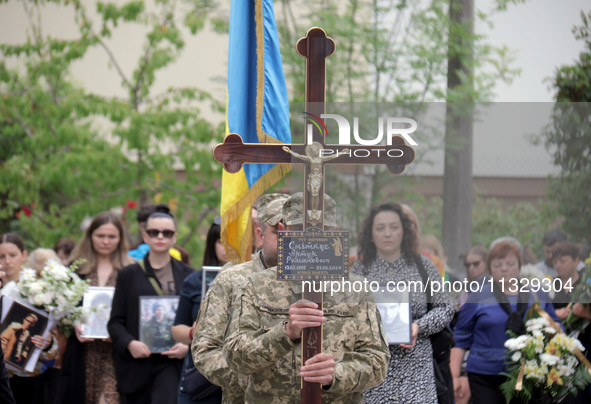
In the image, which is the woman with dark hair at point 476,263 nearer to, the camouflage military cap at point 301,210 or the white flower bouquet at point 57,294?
the camouflage military cap at point 301,210

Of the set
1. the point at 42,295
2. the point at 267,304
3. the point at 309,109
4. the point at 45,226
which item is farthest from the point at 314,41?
the point at 45,226

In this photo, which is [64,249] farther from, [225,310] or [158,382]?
[225,310]

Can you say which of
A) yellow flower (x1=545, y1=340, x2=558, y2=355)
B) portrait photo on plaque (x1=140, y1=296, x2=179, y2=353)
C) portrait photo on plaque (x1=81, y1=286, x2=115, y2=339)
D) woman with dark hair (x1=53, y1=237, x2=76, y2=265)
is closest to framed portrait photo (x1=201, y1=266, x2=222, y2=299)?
portrait photo on plaque (x1=140, y1=296, x2=179, y2=353)

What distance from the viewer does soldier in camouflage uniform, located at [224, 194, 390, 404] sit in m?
3.84

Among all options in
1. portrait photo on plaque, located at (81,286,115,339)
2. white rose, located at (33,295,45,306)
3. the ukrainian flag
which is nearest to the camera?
the ukrainian flag

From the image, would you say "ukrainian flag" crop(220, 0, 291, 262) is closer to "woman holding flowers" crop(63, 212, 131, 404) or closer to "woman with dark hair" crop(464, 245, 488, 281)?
"woman with dark hair" crop(464, 245, 488, 281)

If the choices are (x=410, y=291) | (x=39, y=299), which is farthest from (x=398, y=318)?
(x=39, y=299)

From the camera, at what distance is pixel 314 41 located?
3979 millimetres

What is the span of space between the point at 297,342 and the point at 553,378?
10.7 feet

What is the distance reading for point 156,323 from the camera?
6816mm

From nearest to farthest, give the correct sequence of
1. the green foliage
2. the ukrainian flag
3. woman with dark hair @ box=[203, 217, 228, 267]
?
the ukrainian flag, woman with dark hair @ box=[203, 217, 228, 267], the green foliage

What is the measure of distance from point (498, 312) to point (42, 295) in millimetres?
3910

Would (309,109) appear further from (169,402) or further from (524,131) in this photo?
(169,402)

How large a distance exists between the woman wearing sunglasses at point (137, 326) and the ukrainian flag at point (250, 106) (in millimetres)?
1412
